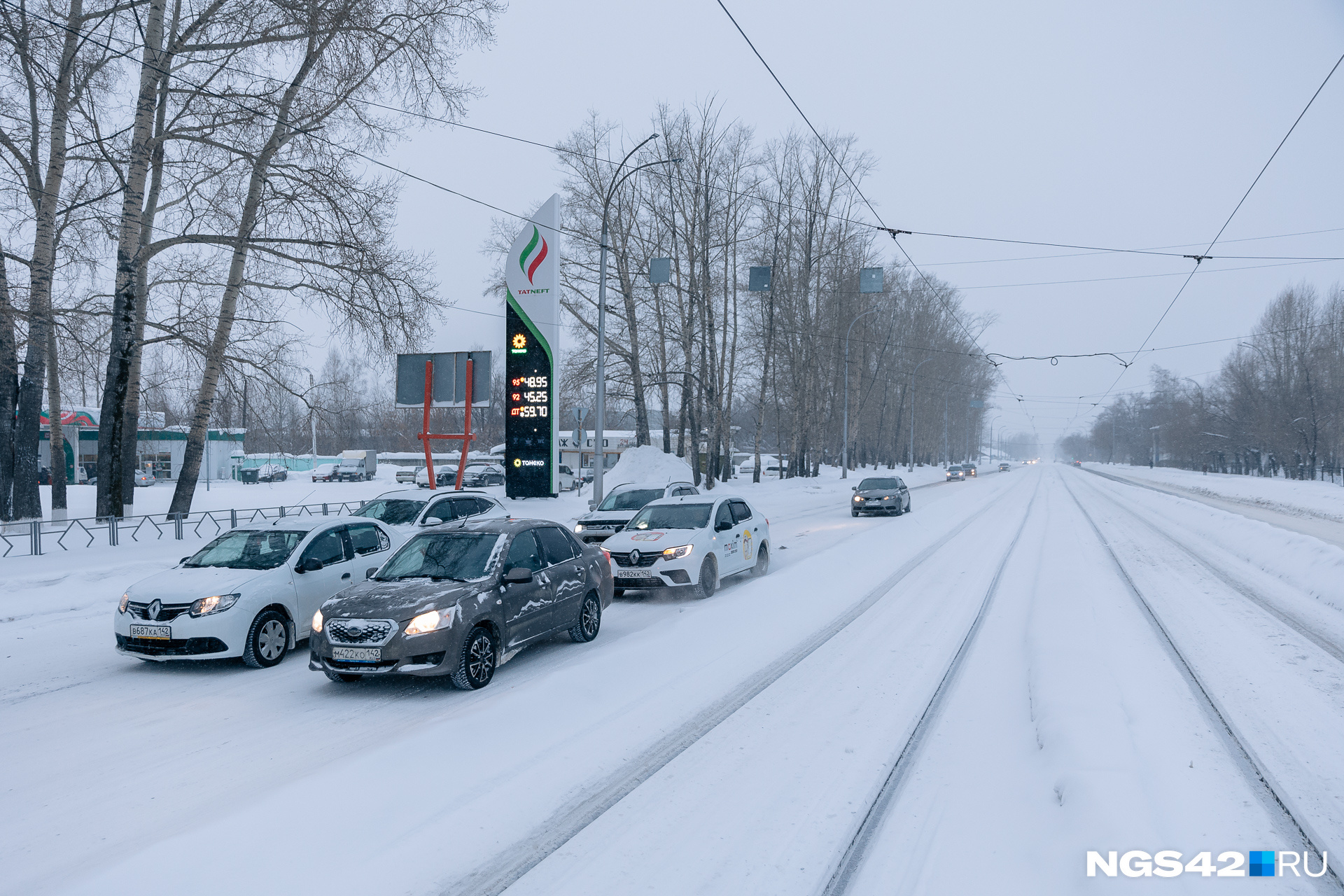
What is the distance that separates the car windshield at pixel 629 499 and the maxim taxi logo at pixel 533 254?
34.9ft

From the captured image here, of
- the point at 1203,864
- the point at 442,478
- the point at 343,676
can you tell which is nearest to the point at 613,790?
the point at 1203,864

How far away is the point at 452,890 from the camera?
401 centimetres

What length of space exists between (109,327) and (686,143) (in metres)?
28.4

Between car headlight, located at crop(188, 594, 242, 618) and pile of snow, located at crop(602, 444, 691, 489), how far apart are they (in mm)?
24752

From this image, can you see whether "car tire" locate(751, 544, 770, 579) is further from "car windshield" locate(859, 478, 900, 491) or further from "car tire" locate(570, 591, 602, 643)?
"car windshield" locate(859, 478, 900, 491)

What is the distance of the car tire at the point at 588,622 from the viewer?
9.72 metres

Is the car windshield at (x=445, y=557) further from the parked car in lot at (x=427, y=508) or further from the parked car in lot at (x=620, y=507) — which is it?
the parked car in lot at (x=620, y=507)

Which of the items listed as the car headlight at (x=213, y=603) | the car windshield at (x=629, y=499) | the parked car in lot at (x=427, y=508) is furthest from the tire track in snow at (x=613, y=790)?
the car windshield at (x=629, y=499)

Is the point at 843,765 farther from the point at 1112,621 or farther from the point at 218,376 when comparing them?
the point at 218,376

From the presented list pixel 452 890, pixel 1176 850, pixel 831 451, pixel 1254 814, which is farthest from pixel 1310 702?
pixel 831 451

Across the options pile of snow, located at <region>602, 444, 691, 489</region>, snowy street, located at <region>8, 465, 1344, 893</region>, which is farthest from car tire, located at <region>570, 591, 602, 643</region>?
pile of snow, located at <region>602, 444, 691, 489</region>

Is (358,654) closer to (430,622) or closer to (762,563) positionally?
(430,622)

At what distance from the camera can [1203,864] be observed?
4090 mm

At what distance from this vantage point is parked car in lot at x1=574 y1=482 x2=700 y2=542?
16562mm
